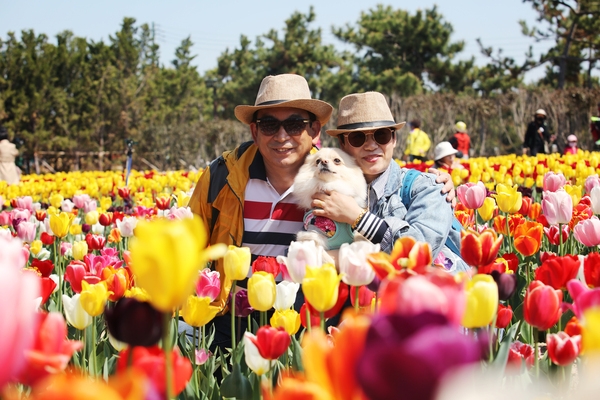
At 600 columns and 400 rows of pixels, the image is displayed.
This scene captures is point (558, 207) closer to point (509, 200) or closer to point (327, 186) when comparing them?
point (509, 200)

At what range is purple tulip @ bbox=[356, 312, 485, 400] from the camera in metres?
0.51

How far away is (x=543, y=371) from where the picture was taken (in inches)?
65.3

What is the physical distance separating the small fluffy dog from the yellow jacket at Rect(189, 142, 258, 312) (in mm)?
323

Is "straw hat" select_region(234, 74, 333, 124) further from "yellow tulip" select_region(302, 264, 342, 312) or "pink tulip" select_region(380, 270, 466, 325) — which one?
"pink tulip" select_region(380, 270, 466, 325)

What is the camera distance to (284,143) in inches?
128

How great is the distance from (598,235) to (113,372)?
167cm

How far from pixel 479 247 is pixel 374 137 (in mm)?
1857

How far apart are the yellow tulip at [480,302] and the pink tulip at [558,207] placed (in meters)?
1.57

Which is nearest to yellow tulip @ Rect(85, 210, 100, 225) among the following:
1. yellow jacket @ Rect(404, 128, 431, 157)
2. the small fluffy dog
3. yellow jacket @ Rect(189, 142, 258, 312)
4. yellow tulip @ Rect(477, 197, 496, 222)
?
yellow jacket @ Rect(189, 142, 258, 312)

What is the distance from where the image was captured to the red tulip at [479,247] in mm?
1303

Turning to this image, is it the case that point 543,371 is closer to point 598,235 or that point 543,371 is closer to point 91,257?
point 598,235

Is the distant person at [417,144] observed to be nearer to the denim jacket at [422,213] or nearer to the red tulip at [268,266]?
A: the denim jacket at [422,213]

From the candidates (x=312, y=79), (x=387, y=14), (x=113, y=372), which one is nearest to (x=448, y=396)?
(x=113, y=372)

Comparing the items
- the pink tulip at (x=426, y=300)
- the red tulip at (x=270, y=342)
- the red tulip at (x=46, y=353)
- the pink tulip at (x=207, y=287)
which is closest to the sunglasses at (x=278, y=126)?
the pink tulip at (x=207, y=287)
